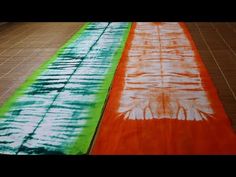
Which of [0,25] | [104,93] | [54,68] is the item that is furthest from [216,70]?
[0,25]

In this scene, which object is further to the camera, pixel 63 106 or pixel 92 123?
pixel 63 106

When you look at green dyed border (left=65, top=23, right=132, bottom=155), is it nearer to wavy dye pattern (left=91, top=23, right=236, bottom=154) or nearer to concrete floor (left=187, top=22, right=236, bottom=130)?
wavy dye pattern (left=91, top=23, right=236, bottom=154)

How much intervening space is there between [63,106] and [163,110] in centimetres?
86

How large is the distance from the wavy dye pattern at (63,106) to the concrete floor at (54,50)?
30 centimetres

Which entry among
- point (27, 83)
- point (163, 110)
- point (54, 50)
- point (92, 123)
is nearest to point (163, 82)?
point (163, 110)

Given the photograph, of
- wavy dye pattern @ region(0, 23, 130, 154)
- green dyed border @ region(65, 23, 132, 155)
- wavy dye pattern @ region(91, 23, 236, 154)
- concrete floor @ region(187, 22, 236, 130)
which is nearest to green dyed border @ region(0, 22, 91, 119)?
wavy dye pattern @ region(0, 23, 130, 154)

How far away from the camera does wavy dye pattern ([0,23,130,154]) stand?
2.32 meters

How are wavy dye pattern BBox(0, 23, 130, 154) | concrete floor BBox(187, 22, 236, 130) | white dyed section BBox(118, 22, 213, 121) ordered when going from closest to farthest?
1. wavy dye pattern BBox(0, 23, 130, 154)
2. white dyed section BBox(118, 22, 213, 121)
3. concrete floor BBox(187, 22, 236, 130)

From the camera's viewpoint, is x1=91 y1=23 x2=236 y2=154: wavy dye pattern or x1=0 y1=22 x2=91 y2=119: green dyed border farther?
x1=0 y1=22 x2=91 y2=119: green dyed border

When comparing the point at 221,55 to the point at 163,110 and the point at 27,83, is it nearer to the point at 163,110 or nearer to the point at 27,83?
the point at 163,110

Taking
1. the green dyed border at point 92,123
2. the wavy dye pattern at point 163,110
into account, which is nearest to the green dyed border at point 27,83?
the green dyed border at point 92,123

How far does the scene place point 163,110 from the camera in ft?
8.78

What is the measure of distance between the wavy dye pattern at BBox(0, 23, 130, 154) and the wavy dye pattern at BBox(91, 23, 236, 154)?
0.42 feet

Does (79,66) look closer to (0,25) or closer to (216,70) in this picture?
(216,70)
